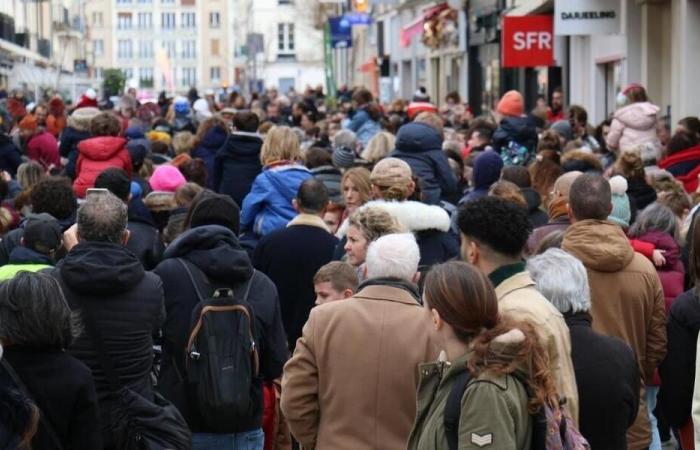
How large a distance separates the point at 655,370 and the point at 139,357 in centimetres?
283

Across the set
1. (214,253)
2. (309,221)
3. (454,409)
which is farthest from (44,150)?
(454,409)

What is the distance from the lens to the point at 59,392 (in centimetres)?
559

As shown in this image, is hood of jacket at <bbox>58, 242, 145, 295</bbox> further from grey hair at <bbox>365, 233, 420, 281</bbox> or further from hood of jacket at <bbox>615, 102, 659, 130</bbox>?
hood of jacket at <bbox>615, 102, 659, 130</bbox>

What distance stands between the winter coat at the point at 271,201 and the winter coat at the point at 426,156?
108cm

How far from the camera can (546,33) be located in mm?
25797

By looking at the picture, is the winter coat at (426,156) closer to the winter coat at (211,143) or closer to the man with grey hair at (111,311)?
the winter coat at (211,143)

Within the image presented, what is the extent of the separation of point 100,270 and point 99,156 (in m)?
7.16

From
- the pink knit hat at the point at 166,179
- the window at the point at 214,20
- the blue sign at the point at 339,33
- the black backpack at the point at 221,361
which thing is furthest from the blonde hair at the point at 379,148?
the window at the point at 214,20

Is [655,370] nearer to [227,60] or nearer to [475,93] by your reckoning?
[475,93]

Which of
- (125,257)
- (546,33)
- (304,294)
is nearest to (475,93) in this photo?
(546,33)

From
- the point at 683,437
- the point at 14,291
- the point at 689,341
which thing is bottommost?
the point at 683,437

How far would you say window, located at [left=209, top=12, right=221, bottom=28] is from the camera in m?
148

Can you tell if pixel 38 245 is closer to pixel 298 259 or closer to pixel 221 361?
pixel 221 361

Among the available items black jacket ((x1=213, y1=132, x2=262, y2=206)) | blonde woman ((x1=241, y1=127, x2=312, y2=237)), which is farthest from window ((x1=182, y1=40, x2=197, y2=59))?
blonde woman ((x1=241, y1=127, x2=312, y2=237))
